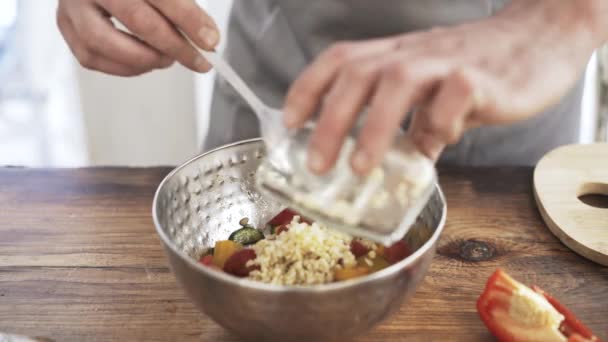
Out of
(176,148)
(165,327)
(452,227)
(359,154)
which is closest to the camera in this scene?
(359,154)

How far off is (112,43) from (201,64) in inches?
5.1

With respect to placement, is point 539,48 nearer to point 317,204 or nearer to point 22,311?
point 317,204

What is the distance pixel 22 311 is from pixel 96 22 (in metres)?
0.40

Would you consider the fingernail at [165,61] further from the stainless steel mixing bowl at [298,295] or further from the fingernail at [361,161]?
the fingernail at [361,161]

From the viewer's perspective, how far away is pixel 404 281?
2.30 feet

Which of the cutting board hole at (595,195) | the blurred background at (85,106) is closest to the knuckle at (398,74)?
the cutting board hole at (595,195)

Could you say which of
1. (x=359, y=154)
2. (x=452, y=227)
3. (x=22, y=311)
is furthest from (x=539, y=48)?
(x=22, y=311)

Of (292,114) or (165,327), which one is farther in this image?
(165,327)

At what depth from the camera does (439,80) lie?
637mm

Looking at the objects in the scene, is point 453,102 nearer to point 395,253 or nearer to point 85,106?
point 395,253

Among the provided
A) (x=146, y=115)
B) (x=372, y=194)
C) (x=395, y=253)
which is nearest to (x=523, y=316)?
(x=395, y=253)

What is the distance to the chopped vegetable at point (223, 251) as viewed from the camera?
0.88m

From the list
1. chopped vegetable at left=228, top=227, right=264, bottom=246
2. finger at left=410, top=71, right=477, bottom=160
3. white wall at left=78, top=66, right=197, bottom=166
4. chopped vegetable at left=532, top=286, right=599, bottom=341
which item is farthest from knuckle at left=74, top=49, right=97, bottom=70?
white wall at left=78, top=66, right=197, bottom=166

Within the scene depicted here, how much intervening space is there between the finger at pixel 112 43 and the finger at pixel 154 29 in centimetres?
3
